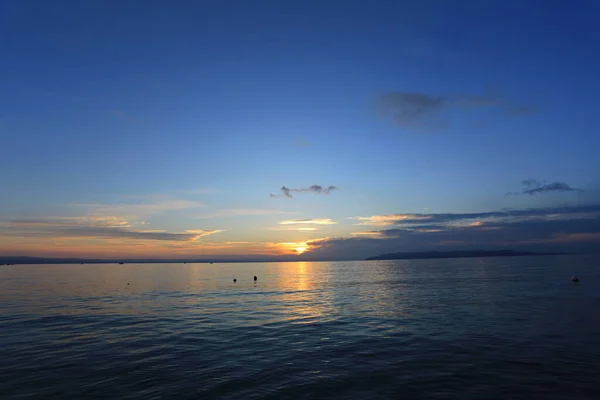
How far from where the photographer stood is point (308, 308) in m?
52.6

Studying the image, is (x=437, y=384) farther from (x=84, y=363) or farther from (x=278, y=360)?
(x=84, y=363)

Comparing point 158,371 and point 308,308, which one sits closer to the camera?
point 158,371

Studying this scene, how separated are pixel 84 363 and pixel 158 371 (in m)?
6.41

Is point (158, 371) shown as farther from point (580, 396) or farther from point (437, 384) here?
point (580, 396)

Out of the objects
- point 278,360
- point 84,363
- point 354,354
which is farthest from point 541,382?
point 84,363

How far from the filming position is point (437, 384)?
20.0 meters

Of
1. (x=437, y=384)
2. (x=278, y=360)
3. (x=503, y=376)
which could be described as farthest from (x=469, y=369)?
(x=278, y=360)

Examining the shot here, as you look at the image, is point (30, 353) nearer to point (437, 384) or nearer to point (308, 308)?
point (437, 384)

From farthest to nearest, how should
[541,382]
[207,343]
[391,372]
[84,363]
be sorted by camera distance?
[207,343]
[84,363]
[391,372]
[541,382]

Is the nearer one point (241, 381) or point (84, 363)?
point (241, 381)

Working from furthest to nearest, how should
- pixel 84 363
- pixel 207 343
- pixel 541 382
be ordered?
pixel 207 343
pixel 84 363
pixel 541 382

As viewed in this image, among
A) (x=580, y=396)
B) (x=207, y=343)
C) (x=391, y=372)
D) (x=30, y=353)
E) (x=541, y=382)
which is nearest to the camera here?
(x=580, y=396)

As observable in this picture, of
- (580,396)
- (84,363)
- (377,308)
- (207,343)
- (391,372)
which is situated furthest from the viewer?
(377,308)

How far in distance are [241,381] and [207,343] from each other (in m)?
11.0
